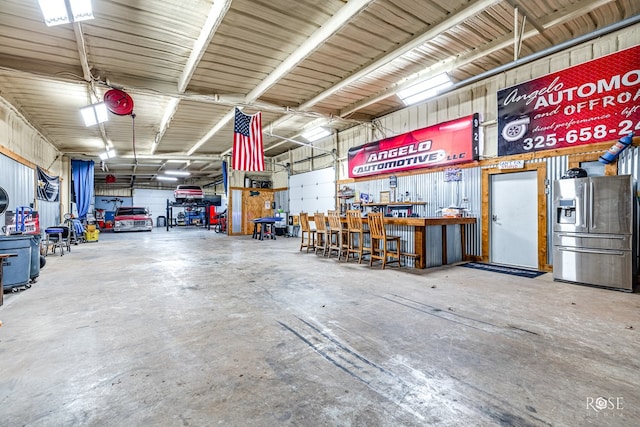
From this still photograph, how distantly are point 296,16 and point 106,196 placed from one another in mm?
23865

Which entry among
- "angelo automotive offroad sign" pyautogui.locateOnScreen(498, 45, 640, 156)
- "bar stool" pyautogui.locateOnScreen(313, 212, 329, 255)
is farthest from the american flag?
"angelo automotive offroad sign" pyautogui.locateOnScreen(498, 45, 640, 156)

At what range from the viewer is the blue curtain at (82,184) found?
12016mm

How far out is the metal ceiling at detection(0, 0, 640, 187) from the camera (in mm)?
4020

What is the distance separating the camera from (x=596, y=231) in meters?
4.14

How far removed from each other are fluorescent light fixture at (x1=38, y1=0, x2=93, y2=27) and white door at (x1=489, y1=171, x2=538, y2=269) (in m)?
6.98

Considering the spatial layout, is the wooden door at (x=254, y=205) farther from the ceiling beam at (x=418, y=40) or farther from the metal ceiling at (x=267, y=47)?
the ceiling beam at (x=418, y=40)

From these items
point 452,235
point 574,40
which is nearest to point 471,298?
point 452,235

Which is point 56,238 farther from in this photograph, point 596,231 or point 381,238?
point 596,231

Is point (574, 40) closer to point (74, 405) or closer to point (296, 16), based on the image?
point (296, 16)

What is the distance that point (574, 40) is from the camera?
446 centimetres

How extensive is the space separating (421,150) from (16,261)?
25.1 feet

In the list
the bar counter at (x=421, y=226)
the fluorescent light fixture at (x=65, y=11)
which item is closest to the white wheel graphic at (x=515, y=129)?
the bar counter at (x=421, y=226)

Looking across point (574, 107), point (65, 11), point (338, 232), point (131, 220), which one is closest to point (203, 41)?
point (65, 11)

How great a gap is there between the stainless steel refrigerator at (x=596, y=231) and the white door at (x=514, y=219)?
978mm
